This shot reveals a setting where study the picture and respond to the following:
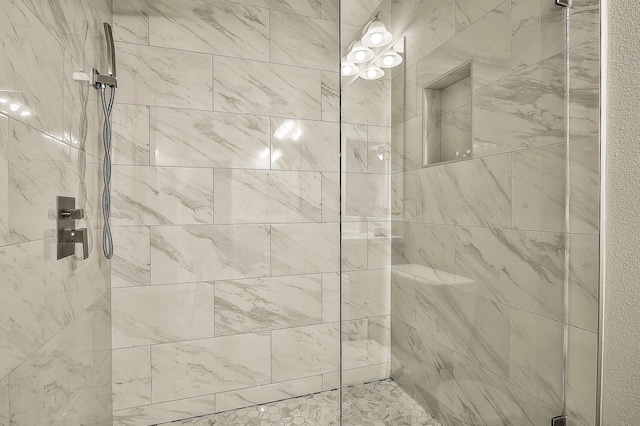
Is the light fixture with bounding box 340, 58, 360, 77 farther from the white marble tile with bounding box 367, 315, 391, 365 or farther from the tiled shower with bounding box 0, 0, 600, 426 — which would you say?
the white marble tile with bounding box 367, 315, 391, 365

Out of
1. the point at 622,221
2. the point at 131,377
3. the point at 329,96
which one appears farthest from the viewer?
the point at 329,96

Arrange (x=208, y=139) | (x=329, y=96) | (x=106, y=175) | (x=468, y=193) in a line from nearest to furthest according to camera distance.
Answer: (x=468, y=193), (x=106, y=175), (x=208, y=139), (x=329, y=96)

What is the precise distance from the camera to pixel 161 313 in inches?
72.1

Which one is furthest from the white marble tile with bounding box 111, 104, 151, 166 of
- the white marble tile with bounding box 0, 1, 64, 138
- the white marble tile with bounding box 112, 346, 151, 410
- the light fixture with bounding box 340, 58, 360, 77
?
the light fixture with bounding box 340, 58, 360, 77

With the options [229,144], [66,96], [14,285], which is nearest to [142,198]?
[229,144]

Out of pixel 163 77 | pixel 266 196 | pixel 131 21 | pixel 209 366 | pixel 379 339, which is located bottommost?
pixel 209 366

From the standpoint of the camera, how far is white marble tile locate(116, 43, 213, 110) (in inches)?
69.7

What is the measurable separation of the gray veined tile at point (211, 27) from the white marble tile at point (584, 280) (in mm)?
1756

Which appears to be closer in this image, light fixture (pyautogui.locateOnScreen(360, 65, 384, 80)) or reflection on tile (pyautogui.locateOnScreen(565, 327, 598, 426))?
reflection on tile (pyautogui.locateOnScreen(565, 327, 598, 426))

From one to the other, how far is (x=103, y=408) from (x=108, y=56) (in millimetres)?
1592

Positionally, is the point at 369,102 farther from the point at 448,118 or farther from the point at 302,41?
the point at 302,41

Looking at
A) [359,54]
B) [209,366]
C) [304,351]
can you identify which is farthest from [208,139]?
Result: [304,351]

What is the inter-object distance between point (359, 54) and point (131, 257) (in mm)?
1458

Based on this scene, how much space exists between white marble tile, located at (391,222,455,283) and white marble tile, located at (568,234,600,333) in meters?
0.31
